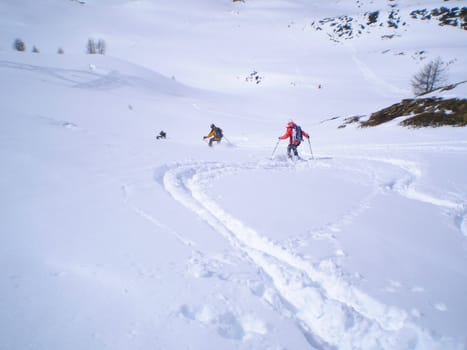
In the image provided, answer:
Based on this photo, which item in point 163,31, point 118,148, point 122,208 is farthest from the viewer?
point 163,31

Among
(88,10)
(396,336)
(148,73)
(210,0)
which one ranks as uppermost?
(210,0)

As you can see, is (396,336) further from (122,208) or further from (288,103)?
(288,103)

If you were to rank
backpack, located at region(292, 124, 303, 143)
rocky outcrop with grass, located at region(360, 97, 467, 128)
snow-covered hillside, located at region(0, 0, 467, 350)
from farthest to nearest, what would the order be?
rocky outcrop with grass, located at region(360, 97, 467, 128) → backpack, located at region(292, 124, 303, 143) → snow-covered hillside, located at region(0, 0, 467, 350)

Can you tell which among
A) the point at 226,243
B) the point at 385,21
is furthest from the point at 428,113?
the point at 385,21

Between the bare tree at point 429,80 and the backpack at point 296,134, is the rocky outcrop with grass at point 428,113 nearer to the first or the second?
A: the backpack at point 296,134

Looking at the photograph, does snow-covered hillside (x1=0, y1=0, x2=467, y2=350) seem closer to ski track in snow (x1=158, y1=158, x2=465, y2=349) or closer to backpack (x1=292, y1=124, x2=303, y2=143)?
ski track in snow (x1=158, y1=158, x2=465, y2=349)

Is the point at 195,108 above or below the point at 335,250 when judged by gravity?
above

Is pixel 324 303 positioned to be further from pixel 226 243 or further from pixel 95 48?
pixel 95 48

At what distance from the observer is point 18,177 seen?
5305mm

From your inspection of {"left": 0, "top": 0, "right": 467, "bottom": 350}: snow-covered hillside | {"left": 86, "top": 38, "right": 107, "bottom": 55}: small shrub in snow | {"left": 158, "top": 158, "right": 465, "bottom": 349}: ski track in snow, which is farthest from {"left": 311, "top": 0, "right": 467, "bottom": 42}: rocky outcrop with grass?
{"left": 158, "top": 158, "right": 465, "bottom": 349}: ski track in snow

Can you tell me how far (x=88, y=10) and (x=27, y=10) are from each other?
2826 cm

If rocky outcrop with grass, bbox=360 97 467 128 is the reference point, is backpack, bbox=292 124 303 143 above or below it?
below

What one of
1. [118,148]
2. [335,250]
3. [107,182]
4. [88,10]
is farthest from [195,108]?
[88,10]

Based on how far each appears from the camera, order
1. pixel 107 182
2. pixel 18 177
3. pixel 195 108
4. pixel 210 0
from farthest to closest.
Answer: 1. pixel 210 0
2. pixel 195 108
3. pixel 107 182
4. pixel 18 177
